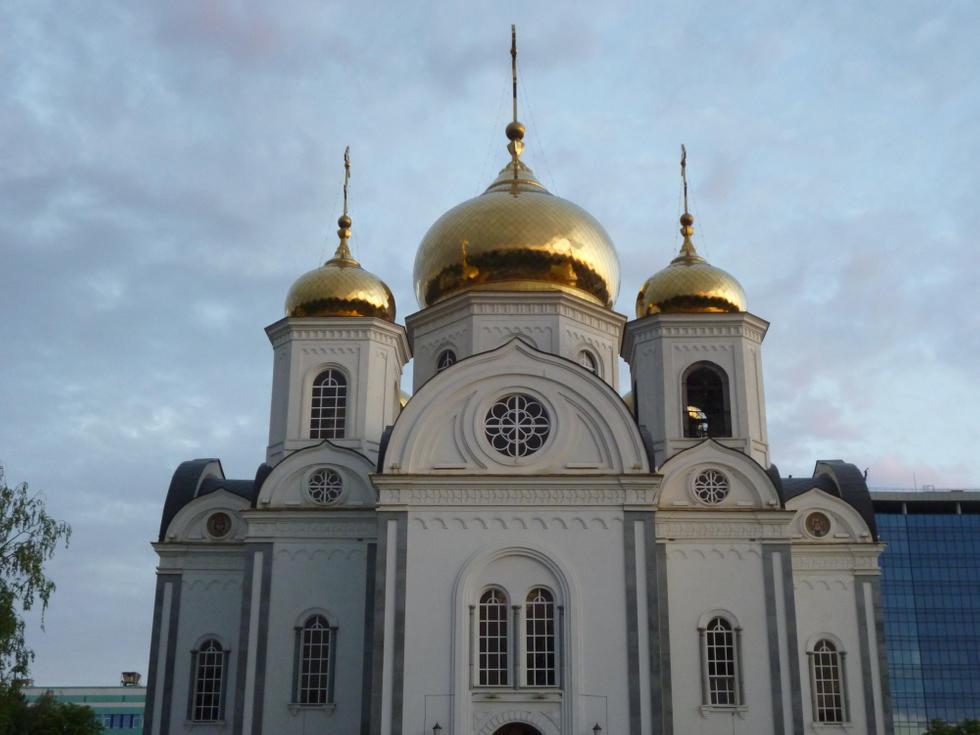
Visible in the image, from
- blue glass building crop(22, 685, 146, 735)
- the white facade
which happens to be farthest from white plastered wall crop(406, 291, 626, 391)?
blue glass building crop(22, 685, 146, 735)

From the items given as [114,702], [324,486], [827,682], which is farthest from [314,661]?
[114,702]

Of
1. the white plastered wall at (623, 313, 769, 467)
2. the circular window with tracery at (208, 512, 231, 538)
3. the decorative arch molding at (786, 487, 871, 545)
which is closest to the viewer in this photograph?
the decorative arch molding at (786, 487, 871, 545)

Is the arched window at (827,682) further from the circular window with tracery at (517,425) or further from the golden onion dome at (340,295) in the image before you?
the golden onion dome at (340,295)

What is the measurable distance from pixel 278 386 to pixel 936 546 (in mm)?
49230

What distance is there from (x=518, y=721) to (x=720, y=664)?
454 cm

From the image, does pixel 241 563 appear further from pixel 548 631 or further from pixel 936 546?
pixel 936 546

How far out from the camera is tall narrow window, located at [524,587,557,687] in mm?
20438

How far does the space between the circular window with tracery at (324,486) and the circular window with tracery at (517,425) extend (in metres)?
4.08

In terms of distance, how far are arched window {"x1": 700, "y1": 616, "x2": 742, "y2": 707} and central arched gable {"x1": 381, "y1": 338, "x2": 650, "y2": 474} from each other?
3693 millimetres

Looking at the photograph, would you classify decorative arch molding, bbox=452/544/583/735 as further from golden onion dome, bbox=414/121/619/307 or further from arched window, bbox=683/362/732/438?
golden onion dome, bbox=414/121/619/307

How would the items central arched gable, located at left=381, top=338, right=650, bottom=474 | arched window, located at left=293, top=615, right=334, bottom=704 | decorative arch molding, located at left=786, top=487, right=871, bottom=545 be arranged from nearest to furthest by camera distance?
central arched gable, located at left=381, top=338, right=650, bottom=474
arched window, located at left=293, top=615, right=334, bottom=704
decorative arch molding, located at left=786, top=487, right=871, bottom=545

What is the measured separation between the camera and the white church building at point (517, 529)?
67.5 ft

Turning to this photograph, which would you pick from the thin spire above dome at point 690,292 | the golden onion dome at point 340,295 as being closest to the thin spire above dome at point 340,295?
the golden onion dome at point 340,295

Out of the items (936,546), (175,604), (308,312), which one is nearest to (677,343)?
(308,312)
